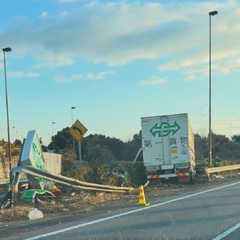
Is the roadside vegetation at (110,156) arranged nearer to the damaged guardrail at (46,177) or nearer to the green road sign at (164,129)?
the green road sign at (164,129)

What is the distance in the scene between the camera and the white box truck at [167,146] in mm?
24609

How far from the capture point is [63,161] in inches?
1532

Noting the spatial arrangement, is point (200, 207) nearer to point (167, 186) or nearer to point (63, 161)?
point (167, 186)

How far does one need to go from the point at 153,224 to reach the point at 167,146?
13.8 m

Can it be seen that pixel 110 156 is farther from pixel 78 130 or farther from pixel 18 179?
pixel 18 179

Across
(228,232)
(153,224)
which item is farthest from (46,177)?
(228,232)

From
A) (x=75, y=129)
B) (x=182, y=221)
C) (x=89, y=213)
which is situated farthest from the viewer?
(x=75, y=129)

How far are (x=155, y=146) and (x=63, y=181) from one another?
33.4ft

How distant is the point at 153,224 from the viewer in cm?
1102

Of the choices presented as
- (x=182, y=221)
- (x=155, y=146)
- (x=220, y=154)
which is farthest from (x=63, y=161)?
(x=220, y=154)

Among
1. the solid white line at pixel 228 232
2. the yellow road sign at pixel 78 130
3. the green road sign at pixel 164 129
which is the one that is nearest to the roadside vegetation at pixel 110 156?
the yellow road sign at pixel 78 130

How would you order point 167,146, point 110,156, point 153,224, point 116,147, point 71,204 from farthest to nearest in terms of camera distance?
point 116,147, point 110,156, point 167,146, point 71,204, point 153,224

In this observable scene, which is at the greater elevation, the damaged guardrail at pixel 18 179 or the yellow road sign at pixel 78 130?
the yellow road sign at pixel 78 130

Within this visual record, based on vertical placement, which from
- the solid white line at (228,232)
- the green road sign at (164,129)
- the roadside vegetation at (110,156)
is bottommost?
the solid white line at (228,232)
